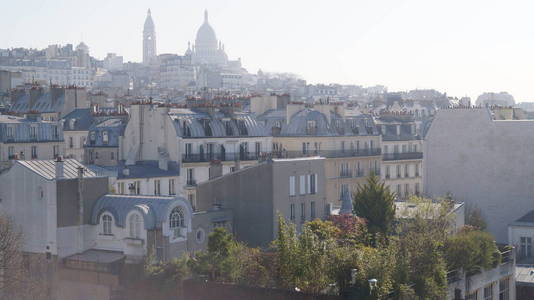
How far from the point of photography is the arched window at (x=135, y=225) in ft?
124

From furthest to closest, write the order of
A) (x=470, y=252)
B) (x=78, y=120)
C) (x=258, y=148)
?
(x=78, y=120) < (x=258, y=148) < (x=470, y=252)

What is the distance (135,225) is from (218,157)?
18.3 meters

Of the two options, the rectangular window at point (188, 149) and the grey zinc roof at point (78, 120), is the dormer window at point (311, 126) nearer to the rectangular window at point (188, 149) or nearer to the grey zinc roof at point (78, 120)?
the rectangular window at point (188, 149)

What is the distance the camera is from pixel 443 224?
40375 millimetres

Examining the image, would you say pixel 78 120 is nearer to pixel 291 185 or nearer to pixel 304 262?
pixel 291 185

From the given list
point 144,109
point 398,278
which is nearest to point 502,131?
point 144,109

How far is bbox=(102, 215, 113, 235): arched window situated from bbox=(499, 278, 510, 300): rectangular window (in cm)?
1558

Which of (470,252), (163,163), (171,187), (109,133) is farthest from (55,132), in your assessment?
(470,252)

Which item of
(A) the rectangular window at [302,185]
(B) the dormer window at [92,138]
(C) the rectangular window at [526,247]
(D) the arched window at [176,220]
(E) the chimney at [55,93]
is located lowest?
(C) the rectangular window at [526,247]

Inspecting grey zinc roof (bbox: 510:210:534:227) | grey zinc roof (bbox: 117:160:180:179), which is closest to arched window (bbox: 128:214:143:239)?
grey zinc roof (bbox: 117:160:180:179)

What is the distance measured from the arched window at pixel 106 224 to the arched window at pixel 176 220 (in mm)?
2407

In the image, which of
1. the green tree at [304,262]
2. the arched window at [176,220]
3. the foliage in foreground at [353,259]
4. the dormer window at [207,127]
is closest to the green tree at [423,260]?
the foliage in foreground at [353,259]

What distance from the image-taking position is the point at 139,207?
3775 centimetres

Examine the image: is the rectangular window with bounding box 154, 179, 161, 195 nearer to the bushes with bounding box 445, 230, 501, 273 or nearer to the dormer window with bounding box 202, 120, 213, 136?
the dormer window with bounding box 202, 120, 213, 136
